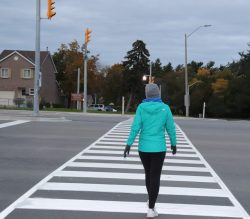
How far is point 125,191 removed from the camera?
9211 millimetres

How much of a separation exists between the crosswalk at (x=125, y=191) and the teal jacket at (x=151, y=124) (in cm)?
102

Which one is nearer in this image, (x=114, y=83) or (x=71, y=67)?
(x=71, y=67)

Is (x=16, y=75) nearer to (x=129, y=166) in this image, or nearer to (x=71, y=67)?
(x=71, y=67)

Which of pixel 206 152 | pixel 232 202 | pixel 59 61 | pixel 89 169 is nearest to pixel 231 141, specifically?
pixel 206 152

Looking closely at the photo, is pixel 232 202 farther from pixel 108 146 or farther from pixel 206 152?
pixel 108 146

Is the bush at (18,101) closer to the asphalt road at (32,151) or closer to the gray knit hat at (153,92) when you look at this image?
the asphalt road at (32,151)

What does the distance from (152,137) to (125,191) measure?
2.12 meters

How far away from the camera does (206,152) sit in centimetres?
1612

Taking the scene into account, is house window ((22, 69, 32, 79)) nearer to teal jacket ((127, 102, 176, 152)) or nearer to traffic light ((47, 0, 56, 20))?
traffic light ((47, 0, 56, 20))

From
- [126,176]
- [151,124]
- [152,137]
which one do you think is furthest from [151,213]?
[126,176]

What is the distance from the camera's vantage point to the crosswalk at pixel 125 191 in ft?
25.7

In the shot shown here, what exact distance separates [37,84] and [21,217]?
2319 cm

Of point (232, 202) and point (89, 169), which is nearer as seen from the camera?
point (232, 202)

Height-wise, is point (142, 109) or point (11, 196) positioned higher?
point (142, 109)
